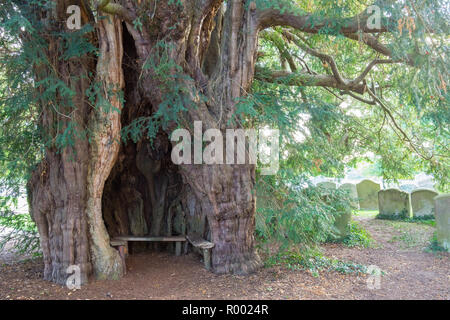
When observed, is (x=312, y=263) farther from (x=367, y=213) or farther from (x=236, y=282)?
(x=367, y=213)

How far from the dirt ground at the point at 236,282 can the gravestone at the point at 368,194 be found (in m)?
5.57

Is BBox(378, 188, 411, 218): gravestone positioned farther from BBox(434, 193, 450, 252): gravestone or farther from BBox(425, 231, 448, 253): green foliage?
BBox(434, 193, 450, 252): gravestone

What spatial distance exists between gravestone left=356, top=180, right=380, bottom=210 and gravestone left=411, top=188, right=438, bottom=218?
95.0 inches

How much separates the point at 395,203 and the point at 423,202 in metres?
0.77

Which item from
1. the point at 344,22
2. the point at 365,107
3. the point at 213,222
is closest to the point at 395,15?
the point at 344,22

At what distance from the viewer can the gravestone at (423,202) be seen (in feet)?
31.1

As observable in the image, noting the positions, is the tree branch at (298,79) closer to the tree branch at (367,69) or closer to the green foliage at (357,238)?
the tree branch at (367,69)

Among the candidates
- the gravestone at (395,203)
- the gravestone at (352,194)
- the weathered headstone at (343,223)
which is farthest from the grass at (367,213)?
the weathered headstone at (343,223)

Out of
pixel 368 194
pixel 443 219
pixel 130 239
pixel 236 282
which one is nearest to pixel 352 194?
pixel 368 194

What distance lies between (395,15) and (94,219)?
4.98m

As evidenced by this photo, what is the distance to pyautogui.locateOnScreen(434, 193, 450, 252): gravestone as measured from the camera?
262 inches

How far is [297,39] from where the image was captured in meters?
7.32

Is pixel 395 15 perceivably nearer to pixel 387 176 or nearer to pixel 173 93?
pixel 173 93

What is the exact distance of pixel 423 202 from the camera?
9562 mm
